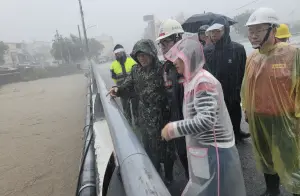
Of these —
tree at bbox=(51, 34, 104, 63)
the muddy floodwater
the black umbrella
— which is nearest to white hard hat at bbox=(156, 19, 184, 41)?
the black umbrella

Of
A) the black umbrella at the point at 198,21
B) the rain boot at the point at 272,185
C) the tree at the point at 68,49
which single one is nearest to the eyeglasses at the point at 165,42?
the rain boot at the point at 272,185

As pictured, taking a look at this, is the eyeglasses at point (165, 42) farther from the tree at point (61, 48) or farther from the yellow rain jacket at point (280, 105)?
the tree at point (61, 48)

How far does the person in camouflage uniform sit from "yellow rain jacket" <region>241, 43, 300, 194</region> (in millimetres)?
881

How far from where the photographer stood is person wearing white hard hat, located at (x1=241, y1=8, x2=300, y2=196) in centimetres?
232

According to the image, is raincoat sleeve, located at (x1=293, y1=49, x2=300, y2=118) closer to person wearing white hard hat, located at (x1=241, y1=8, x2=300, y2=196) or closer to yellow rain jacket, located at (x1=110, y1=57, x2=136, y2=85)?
person wearing white hard hat, located at (x1=241, y1=8, x2=300, y2=196)

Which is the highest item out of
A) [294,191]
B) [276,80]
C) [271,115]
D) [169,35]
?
[169,35]

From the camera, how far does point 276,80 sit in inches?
93.5

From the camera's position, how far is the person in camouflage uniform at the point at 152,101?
2830 mm

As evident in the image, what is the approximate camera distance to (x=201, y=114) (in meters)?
1.75

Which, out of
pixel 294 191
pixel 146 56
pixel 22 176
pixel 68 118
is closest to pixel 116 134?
pixel 146 56

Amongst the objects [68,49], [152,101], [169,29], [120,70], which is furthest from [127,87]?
[68,49]

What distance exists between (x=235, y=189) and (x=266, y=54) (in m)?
1.24

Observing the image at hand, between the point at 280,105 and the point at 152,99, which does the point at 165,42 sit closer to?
the point at 152,99

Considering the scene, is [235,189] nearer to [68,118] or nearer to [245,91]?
[245,91]
